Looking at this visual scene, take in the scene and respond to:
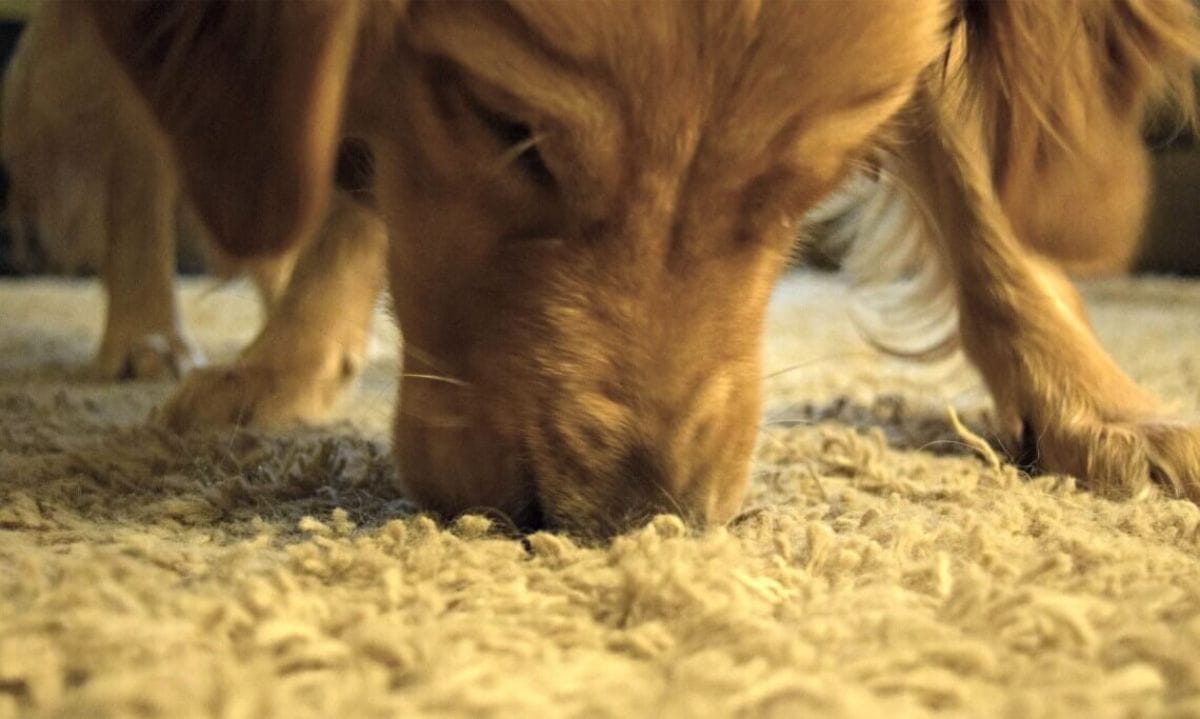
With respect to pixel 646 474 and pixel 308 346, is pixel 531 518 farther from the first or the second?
pixel 308 346

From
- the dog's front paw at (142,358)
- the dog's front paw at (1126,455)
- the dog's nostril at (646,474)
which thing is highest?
the dog's front paw at (1126,455)

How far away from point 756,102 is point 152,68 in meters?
0.48

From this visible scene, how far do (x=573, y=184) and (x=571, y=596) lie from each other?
0.29m

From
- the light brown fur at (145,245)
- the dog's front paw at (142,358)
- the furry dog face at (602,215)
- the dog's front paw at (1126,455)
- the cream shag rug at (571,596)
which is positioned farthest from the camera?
the dog's front paw at (142,358)

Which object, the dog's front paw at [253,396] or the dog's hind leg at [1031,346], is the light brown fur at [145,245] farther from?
the dog's hind leg at [1031,346]

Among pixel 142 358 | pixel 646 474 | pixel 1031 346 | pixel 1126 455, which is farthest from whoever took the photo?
pixel 142 358

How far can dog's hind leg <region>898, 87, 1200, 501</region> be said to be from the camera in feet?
3.18

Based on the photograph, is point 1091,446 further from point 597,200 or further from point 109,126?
point 109,126

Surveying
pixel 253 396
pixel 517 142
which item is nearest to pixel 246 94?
pixel 517 142

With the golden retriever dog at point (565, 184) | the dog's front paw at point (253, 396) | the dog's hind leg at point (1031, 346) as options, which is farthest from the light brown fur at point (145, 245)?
the dog's hind leg at point (1031, 346)

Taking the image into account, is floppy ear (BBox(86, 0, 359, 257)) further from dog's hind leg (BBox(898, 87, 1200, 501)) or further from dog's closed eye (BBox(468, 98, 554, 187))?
dog's hind leg (BBox(898, 87, 1200, 501))

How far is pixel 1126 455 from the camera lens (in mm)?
963

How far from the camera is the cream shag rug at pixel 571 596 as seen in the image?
0.47m

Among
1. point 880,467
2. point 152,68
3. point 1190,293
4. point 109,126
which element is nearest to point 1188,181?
point 1190,293
